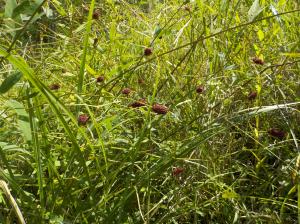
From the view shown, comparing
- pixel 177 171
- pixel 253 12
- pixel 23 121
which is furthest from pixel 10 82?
pixel 253 12

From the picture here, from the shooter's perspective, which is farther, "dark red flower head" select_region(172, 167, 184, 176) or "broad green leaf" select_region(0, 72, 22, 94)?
"dark red flower head" select_region(172, 167, 184, 176)

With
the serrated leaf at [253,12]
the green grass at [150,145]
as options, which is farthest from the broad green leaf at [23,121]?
the serrated leaf at [253,12]

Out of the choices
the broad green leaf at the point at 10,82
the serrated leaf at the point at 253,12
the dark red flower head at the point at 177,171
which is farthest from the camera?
the serrated leaf at the point at 253,12

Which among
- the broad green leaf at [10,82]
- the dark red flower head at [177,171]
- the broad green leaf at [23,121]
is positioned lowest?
the dark red flower head at [177,171]

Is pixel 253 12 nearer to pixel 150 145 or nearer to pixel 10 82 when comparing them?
pixel 150 145

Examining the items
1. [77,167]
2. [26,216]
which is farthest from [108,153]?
[26,216]

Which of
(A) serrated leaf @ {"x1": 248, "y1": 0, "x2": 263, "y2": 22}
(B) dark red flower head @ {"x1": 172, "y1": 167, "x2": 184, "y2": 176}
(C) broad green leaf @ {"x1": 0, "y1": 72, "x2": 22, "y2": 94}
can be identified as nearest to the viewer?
(C) broad green leaf @ {"x1": 0, "y1": 72, "x2": 22, "y2": 94}

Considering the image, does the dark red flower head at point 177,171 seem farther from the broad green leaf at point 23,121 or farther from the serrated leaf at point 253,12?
the serrated leaf at point 253,12

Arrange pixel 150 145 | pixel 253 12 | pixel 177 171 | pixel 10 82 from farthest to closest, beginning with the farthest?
pixel 253 12, pixel 150 145, pixel 177 171, pixel 10 82

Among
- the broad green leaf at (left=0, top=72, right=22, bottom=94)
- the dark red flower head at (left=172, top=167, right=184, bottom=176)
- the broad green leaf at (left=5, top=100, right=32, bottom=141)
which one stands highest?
the broad green leaf at (left=0, top=72, right=22, bottom=94)

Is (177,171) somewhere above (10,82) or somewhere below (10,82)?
below

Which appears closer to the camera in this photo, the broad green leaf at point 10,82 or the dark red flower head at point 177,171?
the broad green leaf at point 10,82

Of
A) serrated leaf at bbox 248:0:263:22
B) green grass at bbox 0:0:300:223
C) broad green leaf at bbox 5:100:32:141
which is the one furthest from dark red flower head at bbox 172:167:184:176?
serrated leaf at bbox 248:0:263:22

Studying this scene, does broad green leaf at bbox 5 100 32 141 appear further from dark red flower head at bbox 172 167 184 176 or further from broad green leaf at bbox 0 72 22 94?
dark red flower head at bbox 172 167 184 176
